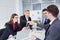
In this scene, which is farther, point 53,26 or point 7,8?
point 7,8

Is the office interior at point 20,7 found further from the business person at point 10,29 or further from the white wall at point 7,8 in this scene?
the business person at point 10,29

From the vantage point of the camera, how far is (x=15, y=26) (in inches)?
152

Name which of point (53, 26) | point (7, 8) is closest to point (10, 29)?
Result: point (53, 26)

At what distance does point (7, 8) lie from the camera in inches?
245

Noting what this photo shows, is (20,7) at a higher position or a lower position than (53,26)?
lower

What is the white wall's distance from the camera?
5984 millimetres

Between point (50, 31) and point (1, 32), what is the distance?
1961 mm

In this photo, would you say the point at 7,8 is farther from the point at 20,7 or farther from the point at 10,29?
the point at 10,29

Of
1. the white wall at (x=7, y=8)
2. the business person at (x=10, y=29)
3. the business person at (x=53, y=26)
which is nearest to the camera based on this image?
the business person at (x=53, y=26)

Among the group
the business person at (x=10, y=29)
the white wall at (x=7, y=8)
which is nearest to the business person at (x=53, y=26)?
the business person at (x=10, y=29)

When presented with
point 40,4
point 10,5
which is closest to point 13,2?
point 10,5

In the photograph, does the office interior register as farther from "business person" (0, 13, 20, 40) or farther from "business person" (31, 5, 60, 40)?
"business person" (31, 5, 60, 40)

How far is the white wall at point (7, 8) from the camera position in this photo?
5.98 meters

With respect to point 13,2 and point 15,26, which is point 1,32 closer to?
point 15,26
